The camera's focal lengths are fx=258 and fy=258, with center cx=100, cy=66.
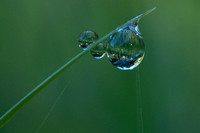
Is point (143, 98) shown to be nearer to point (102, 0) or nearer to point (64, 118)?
point (64, 118)

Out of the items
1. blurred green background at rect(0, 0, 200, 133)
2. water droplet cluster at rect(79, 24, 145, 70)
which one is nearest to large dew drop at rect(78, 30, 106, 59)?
water droplet cluster at rect(79, 24, 145, 70)

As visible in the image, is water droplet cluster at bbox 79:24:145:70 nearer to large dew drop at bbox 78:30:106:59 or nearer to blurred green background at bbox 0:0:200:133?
large dew drop at bbox 78:30:106:59

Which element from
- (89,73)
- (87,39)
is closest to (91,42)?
(87,39)

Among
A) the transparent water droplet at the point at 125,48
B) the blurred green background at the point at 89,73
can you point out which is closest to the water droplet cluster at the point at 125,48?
the transparent water droplet at the point at 125,48

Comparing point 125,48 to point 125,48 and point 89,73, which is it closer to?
point 125,48

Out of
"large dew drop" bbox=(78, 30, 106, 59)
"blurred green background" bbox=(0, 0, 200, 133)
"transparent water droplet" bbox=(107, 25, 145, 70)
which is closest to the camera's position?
"transparent water droplet" bbox=(107, 25, 145, 70)

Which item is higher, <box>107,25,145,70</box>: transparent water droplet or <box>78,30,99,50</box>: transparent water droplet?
<box>78,30,99,50</box>: transparent water droplet

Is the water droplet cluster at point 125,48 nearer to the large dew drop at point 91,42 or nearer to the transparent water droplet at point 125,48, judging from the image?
the transparent water droplet at point 125,48
